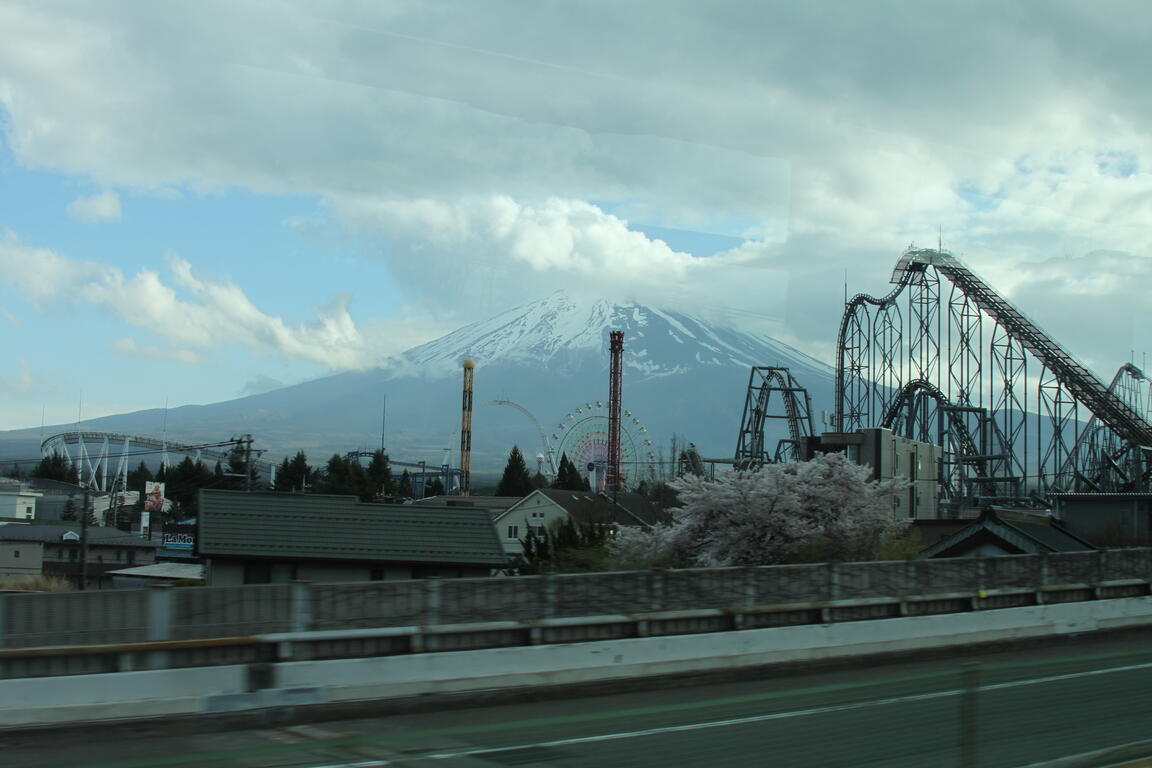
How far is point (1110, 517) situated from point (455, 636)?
46.0 metres

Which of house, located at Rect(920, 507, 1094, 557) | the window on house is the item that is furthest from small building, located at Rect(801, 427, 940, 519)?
the window on house

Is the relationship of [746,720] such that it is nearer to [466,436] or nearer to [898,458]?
[898,458]

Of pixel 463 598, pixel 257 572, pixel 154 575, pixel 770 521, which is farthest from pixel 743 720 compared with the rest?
pixel 154 575

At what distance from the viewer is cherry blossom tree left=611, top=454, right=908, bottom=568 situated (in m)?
32.6

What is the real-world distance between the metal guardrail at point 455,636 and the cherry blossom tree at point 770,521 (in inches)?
525

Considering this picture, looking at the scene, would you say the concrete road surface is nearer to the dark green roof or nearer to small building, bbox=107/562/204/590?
the dark green roof

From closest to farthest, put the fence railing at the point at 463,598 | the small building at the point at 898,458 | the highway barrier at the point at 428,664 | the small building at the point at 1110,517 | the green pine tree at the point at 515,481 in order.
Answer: the highway barrier at the point at 428,664
the fence railing at the point at 463,598
the small building at the point at 1110,517
the small building at the point at 898,458
the green pine tree at the point at 515,481

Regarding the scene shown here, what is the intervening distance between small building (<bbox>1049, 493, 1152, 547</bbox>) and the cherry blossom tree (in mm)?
17101

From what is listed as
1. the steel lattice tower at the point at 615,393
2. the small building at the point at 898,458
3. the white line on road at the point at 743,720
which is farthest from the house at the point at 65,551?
the steel lattice tower at the point at 615,393

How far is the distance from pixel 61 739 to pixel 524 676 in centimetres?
544

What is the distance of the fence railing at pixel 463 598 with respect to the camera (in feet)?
37.7

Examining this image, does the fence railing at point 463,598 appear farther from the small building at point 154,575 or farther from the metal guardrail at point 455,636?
the small building at point 154,575

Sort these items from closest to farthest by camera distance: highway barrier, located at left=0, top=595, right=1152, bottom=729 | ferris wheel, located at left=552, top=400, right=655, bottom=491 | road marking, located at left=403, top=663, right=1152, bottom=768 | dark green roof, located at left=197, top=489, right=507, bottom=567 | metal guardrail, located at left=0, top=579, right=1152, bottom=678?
1. road marking, located at left=403, top=663, right=1152, bottom=768
2. highway barrier, located at left=0, top=595, right=1152, bottom=729
3. metal guardrail, located at left=0, top=579, right=1152, bottom=678
4. dark green roof, located at left=197, top=489, right=507, bottom=567
5. ferris wheel, located at left=552, top=400, right=655, bottom=491

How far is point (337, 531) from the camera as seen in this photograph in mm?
34812
